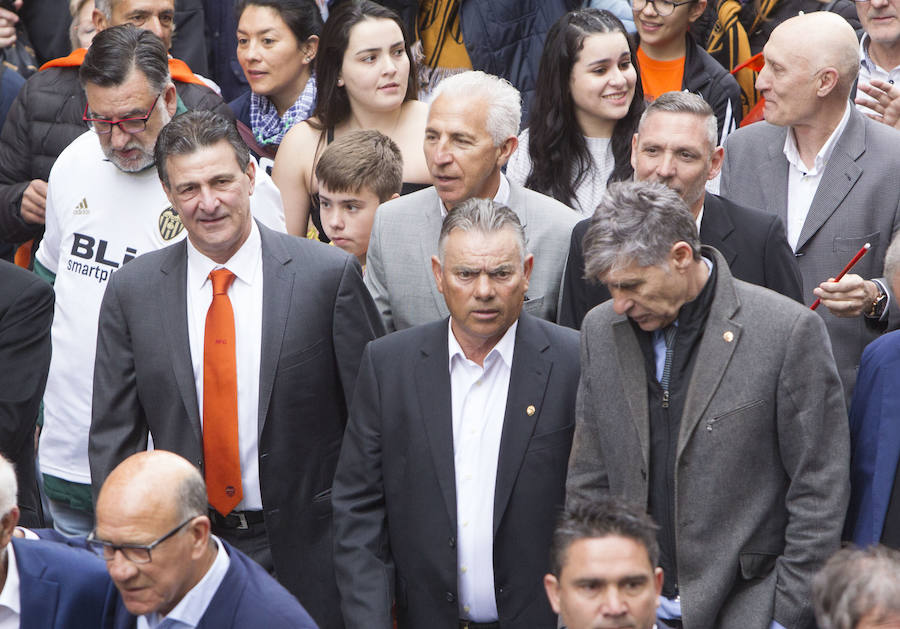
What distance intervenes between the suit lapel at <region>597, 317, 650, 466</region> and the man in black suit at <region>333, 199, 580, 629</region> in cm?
34

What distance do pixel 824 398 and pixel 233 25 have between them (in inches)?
191

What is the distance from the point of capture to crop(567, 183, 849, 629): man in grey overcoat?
14.1ft

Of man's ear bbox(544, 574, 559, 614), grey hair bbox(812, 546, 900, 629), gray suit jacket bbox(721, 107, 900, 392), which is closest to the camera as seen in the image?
grey hair bbox(812, 546, 900, 629)

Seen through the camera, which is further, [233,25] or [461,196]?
[233,25]

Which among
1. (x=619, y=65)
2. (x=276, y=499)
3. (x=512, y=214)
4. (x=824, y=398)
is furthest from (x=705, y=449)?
(x=619, y=65)

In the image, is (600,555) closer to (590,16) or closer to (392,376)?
(392,376)

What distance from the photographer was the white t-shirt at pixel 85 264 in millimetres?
5656

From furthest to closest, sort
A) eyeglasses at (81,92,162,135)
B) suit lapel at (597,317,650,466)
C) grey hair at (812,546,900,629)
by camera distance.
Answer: eyeglasses at (81,92,162,135) < suit lapel at (597,317,650,466) < grey hair at (812,546,900,629)

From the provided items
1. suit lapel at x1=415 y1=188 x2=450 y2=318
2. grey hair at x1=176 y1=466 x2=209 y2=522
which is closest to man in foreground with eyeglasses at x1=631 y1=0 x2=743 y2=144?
suit lapel at x1=415 y1=188 x2=450 y2=318

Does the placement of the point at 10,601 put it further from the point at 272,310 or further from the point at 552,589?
the point at 552,589

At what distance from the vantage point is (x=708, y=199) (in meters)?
5.17

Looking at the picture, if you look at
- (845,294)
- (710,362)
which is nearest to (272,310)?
(710,362)

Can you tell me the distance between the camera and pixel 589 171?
6113mm

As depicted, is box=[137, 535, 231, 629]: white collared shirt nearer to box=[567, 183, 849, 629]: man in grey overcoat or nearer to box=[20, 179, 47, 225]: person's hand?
box=[567, 183, 849, 629]: man in grey overcoat
